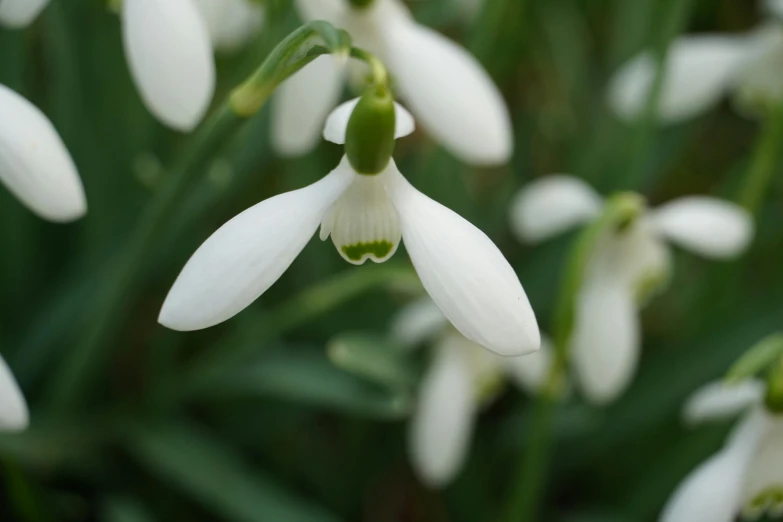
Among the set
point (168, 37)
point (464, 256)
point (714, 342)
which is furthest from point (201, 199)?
point (714, 342)

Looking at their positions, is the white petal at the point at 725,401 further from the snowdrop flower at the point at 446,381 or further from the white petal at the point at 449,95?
the white petal at the point at 449,95

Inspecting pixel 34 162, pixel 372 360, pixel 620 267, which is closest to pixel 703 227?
pixel 620 267

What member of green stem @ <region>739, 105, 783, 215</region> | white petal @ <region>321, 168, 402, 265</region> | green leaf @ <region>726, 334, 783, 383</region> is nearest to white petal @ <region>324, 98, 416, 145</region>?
white petal @ <region>321, 168, 402, 265</region>

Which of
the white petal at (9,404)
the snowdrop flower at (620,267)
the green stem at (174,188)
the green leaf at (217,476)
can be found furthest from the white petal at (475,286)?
the green leaf at (217,476)

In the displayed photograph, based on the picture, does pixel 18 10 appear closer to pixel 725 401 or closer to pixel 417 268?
pixel 417 268

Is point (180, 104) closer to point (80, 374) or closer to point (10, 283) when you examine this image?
point (80, 374)

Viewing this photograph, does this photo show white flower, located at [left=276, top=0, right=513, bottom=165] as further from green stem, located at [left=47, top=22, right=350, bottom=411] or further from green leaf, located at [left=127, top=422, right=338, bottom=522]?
green leaf, located at [left=127, top=422, right=338, bottom=522]
